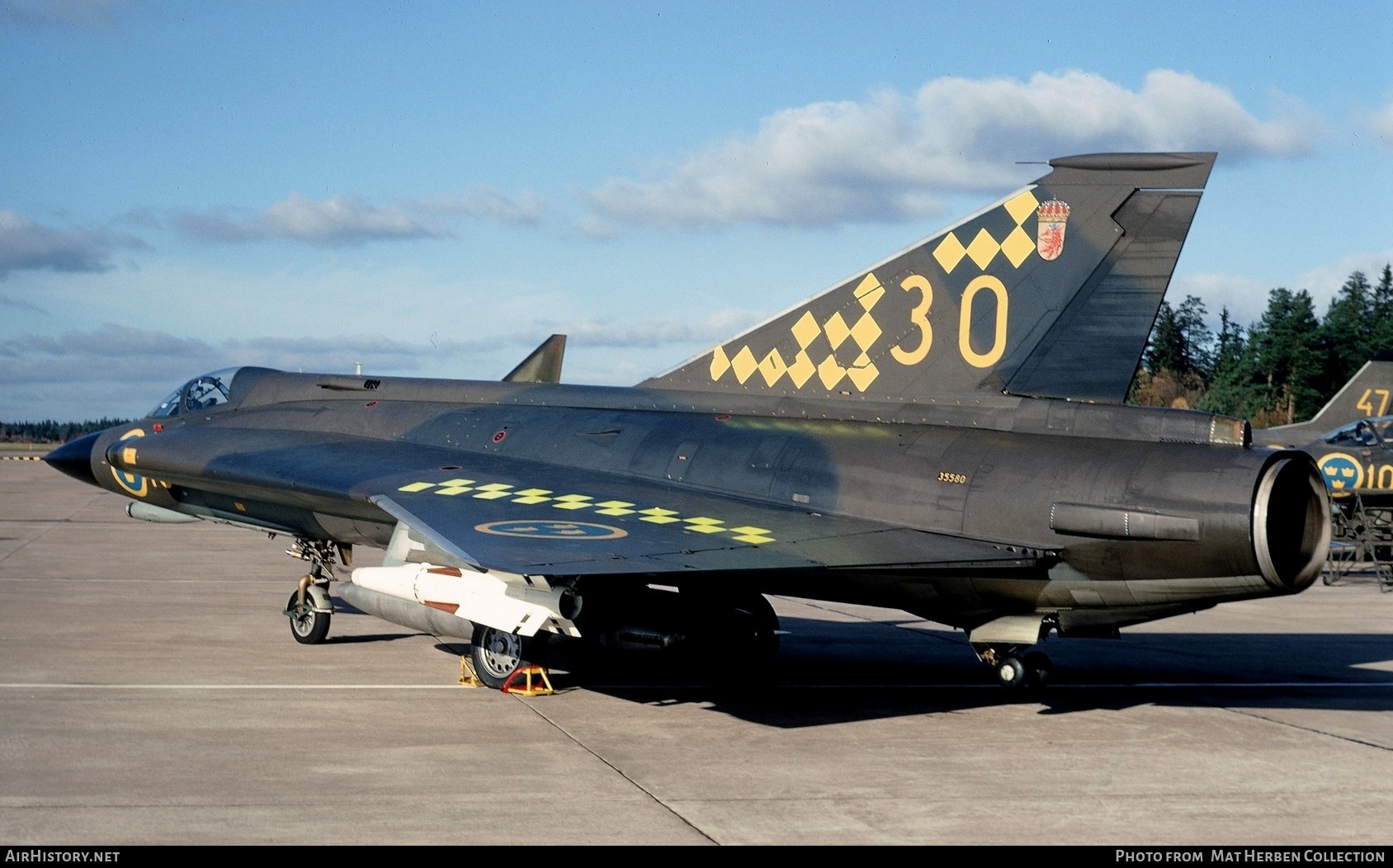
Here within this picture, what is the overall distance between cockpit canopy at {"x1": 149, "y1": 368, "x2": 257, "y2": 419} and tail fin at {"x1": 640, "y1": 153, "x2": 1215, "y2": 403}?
8.52 m

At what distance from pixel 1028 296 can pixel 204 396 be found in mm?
10941

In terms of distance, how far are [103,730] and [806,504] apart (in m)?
5.75

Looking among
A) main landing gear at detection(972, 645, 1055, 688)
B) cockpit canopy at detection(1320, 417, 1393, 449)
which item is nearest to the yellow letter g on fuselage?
main landing gear at detection(972, 645, 1055, 688)

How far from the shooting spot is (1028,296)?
11.4 meters

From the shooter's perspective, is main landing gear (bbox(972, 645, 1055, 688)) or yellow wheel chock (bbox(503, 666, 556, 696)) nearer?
main landing gear (bbox(972, 645, 1055, 688))

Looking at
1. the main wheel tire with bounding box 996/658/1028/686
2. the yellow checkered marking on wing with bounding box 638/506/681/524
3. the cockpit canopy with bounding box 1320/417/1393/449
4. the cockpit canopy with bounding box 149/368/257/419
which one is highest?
the cockpit canopy with bounding box 1320/417/1393/449

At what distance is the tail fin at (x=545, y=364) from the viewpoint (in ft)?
56.4

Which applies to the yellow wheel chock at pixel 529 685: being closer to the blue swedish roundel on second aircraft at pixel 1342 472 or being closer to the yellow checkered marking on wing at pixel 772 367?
the yellow checkered marking on wing at pixel 772 367

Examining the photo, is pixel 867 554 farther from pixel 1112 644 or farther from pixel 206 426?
pixel 206 426

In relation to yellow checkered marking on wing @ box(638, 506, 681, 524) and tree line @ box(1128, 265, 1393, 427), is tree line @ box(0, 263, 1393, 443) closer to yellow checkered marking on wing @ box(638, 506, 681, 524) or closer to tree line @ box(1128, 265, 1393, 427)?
tree line @ box(1128, 265, 1393, 427)

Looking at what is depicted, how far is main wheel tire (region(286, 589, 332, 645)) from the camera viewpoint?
1448cm

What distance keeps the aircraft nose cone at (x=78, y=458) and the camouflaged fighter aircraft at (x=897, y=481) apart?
3814 millimetres

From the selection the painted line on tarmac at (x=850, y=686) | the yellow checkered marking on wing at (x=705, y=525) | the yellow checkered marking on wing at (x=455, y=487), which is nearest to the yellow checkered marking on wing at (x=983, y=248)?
the yellow checkered marking on wing at (x=705, y=525)

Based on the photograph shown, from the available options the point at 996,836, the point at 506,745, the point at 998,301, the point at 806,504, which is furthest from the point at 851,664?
the point at 996,836
